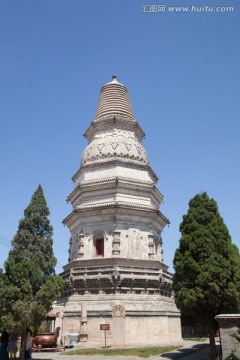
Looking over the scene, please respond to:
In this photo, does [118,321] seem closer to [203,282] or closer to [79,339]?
[79,339]

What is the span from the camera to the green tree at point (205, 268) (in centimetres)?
1794

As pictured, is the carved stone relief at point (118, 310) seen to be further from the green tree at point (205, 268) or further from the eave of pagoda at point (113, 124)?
the eave of pagoda at point (113, 124)

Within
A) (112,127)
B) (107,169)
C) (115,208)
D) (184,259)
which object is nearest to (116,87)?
(112,127)

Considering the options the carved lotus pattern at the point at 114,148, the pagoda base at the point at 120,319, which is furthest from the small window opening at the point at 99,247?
the carved lotus pattern at the point at 114,148

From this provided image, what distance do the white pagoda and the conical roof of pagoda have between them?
0.45m

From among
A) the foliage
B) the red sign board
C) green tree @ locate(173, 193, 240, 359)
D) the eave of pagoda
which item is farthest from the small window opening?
the foliage

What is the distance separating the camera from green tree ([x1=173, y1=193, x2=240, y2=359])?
17.9 metres

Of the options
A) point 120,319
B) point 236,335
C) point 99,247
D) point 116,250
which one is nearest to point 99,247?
point 99,247

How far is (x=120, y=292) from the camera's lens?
89.5ft

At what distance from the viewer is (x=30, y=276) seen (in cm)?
1716

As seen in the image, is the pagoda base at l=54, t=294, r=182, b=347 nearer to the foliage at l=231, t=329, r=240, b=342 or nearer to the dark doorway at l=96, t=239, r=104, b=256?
Result: the dark doorway at l=96, t=239, r=104, b=256

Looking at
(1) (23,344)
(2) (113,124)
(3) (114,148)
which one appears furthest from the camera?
(2) (113,124)

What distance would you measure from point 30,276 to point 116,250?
12137 millimetres

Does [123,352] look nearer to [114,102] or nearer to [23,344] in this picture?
[23,344]
